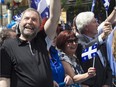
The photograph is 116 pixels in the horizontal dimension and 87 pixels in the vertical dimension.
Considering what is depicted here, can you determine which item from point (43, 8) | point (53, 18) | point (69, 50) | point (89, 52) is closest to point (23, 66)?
point (53, 18)

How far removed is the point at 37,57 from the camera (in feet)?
10.3

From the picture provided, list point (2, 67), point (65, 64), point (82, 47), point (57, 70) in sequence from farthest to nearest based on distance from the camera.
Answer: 1. point (82, 47)
2. point (65, 64)
3. point (57, 70)
4. point (2, 67)

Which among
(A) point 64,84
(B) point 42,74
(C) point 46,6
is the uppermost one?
(C) point 46,6

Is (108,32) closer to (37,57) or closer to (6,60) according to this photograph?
Answer: (37,57)

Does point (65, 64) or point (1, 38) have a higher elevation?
point (1, 38)

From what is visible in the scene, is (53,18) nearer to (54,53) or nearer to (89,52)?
(54,53)

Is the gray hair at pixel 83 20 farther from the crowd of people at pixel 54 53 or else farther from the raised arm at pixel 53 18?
the raised arm at pixel 53 18

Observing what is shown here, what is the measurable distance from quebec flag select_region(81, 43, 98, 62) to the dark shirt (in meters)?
1.12

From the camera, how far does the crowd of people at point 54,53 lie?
10.1 feet

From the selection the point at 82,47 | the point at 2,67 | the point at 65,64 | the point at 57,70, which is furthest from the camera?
the point at 82,47

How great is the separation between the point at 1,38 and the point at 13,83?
70 cm

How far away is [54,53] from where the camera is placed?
3705mm

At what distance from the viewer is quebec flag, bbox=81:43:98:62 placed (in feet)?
13.7

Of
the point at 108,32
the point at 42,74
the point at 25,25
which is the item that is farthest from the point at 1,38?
the point at 108,32
